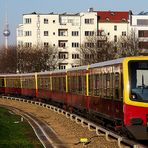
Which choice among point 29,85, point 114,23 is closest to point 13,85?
point 29,85

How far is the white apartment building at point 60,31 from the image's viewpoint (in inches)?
5217

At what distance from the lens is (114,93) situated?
20.4 m

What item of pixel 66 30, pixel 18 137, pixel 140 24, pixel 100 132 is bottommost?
pixel 18 137

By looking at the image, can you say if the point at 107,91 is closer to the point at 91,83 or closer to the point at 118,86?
the point at 118,86

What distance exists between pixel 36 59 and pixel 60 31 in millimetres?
19827

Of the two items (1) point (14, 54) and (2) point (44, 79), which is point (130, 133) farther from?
(1) point (14, 54)

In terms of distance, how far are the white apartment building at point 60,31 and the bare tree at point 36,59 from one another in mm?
8378

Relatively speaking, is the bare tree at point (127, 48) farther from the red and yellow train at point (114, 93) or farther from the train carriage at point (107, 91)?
the train carriage at point (107, 91)

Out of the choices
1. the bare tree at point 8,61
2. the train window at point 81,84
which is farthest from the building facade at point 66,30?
the train window at point 81,84

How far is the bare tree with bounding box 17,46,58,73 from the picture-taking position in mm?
116125

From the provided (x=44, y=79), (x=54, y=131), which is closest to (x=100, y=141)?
(x=54, y=131)

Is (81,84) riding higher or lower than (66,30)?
lower

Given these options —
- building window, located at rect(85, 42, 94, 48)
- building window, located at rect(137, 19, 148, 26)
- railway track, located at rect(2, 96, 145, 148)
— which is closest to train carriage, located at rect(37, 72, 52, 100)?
railway track, located at rect(2, 96, 145, 148)

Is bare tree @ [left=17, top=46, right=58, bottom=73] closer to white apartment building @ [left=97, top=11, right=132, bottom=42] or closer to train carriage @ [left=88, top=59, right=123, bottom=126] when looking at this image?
white apartment building @ [left=97, top=11, right=132, bottom=42]
